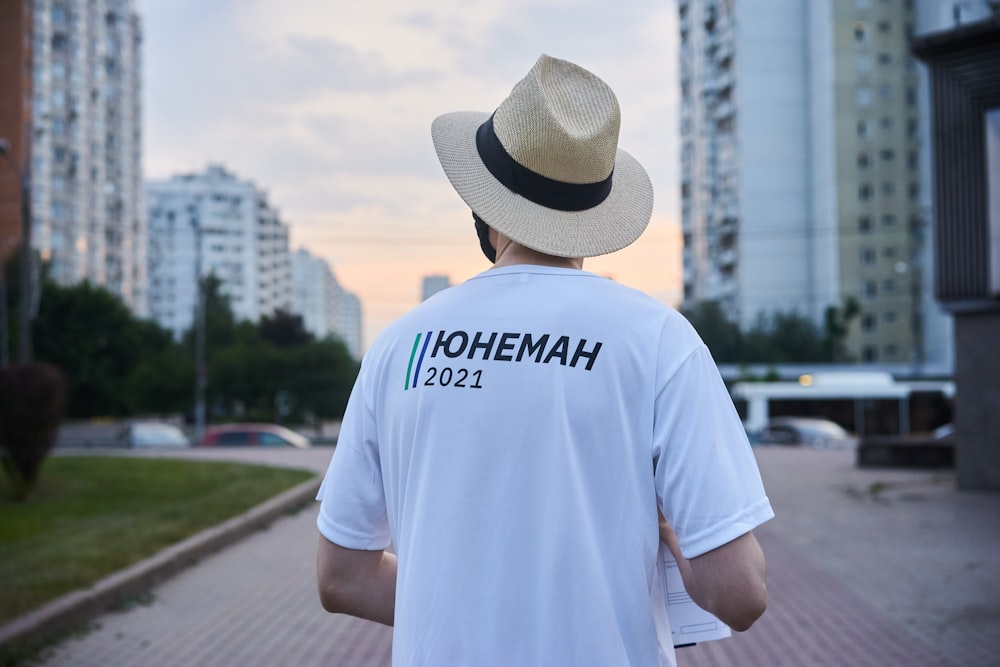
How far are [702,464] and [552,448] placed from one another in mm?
240

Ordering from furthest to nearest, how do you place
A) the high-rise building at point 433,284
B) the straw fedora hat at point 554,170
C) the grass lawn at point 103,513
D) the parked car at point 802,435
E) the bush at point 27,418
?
the parked car at point 802,435, the bush at point 27,418, the grass lawn at point 103,513, the high-rise building at point 433,284, the straw fedora hat at point 554,170

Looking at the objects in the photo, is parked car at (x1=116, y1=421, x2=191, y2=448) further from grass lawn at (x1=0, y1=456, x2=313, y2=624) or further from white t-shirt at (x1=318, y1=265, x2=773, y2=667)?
white t-shirt at (x1=318, y1=265, x2=773, y2=667)

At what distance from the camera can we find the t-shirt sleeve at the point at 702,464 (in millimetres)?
1606

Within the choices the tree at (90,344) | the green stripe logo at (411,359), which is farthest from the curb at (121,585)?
the tree at (90,344)

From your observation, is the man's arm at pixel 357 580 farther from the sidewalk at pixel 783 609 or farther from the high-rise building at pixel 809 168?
the high-rise building at pixel 809 168

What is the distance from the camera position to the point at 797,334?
233ft

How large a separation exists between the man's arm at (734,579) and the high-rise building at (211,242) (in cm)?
13686

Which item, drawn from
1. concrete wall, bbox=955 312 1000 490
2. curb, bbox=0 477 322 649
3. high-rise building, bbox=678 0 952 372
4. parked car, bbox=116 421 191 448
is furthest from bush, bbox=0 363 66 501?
high-rise building, bbox=678 0 952 372

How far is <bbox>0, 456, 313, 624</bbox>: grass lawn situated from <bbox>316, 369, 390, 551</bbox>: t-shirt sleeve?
5.07 meters

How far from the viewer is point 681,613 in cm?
177

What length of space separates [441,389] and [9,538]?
9.46 metres

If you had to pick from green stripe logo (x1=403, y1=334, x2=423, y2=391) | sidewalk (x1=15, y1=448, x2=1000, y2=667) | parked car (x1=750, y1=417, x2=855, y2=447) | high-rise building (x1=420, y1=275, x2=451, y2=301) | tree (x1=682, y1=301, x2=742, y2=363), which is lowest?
parked car (x1=750, y1=417, x2=855, y2=447)

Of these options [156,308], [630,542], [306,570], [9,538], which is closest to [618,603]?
[630,542]

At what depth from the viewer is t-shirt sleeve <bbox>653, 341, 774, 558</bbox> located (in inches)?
63.2
